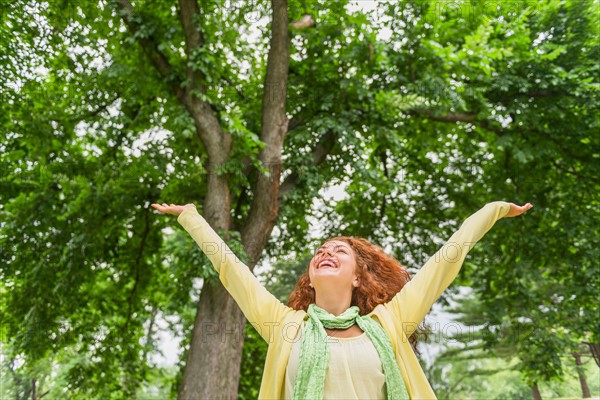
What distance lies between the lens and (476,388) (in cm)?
3125

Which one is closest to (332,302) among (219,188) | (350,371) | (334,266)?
(334,266)

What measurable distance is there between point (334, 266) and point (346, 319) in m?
0.28

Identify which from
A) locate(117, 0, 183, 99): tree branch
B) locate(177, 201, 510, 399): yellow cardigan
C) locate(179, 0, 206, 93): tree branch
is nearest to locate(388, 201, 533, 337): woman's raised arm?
locate(177, 201, 510, 399): yellow cardigan

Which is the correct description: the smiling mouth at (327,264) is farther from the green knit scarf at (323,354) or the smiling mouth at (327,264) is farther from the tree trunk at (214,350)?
the tree trunk at (214,350)

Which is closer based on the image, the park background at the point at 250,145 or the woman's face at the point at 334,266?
the woman's face at the point at 334,266

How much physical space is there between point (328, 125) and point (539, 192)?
15.5ft

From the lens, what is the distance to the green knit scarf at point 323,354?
6.81ft

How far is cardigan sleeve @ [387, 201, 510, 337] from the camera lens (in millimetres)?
2340

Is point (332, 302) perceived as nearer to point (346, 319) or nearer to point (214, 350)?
point (346, 319)

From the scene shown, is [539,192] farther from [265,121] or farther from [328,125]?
[265,121]

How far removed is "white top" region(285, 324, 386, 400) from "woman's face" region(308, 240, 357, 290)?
1.00 ft

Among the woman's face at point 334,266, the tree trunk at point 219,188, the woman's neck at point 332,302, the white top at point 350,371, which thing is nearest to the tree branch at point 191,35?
the tree trunk at point 219,188

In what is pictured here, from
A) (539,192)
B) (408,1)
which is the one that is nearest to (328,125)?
(408,1)

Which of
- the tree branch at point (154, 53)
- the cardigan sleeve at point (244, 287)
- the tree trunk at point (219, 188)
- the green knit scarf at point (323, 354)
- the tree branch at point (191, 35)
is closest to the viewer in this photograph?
the green knit scarf at point (323, 354)
